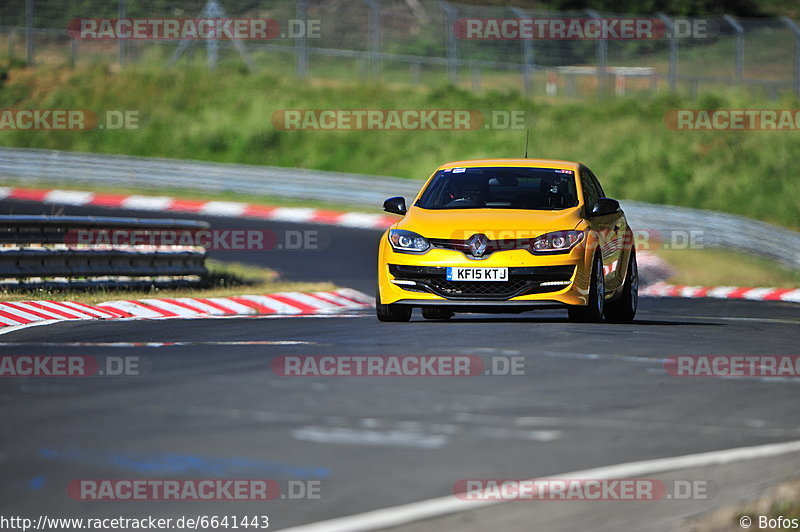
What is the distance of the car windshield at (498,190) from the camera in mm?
13477

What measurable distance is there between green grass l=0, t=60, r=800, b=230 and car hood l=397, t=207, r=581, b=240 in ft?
67.4

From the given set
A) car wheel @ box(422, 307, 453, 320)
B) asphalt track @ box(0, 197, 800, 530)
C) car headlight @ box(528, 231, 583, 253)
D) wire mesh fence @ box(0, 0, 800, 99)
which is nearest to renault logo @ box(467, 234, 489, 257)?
car headlight @ box(528, 231, 583, 253)

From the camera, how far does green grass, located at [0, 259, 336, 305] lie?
16.0 metres

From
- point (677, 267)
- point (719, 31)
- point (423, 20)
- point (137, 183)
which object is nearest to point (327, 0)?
point (423, 20)

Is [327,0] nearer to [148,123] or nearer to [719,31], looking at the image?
[148,123]

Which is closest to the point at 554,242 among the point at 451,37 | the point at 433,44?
the point at 451,37

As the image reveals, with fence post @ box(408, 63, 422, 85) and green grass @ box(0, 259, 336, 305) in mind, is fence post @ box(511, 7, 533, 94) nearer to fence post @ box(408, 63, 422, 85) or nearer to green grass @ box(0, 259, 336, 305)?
fence post @ box(408, 63, 422, 85)

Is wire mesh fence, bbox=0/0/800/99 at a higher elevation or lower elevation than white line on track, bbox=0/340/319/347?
higher

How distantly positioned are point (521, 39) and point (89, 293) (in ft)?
80.1

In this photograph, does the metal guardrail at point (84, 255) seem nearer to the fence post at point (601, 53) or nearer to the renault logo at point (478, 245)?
the renault logo at point (478, 245)

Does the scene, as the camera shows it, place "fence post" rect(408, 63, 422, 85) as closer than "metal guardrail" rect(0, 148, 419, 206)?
No

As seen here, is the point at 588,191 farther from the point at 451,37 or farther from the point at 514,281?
the point at 451,37

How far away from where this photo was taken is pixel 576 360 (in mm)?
10016

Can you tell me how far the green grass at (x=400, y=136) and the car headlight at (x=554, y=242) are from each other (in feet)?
67.9
